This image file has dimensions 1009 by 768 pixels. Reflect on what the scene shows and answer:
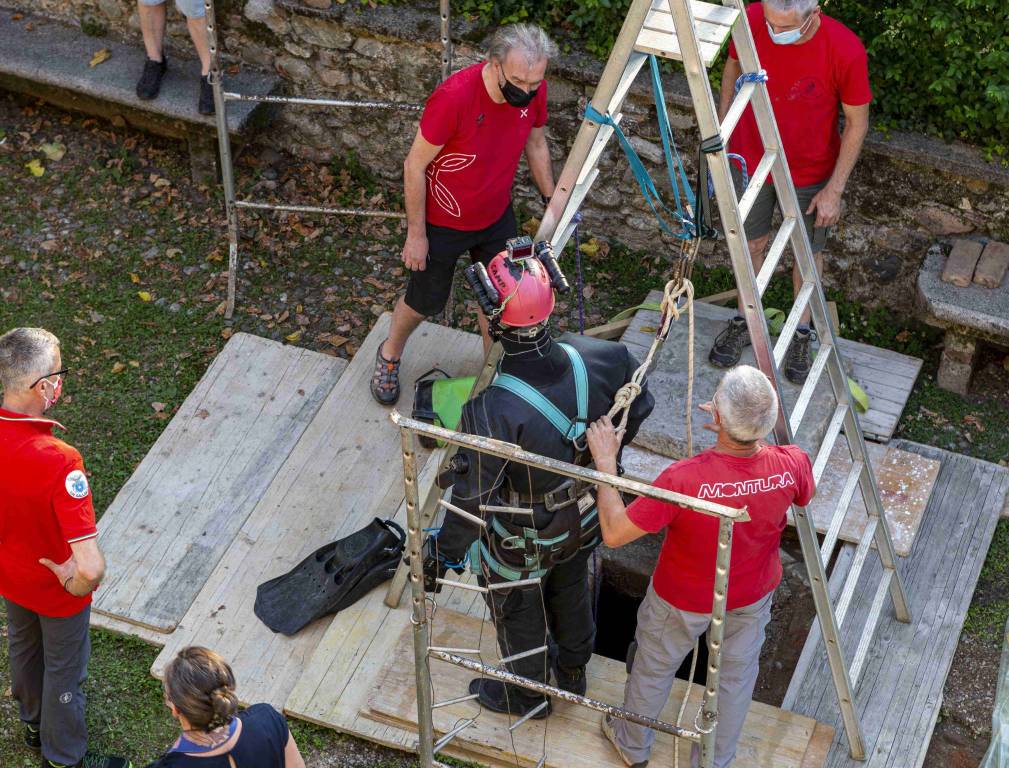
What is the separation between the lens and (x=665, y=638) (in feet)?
14.1

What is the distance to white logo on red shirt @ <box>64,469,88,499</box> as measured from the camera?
13.8 feet

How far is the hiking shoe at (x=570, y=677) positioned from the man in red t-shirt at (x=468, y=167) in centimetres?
192

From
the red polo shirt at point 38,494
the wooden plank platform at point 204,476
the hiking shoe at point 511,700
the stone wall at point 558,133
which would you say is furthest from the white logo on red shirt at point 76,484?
the stone wall at point 558,133

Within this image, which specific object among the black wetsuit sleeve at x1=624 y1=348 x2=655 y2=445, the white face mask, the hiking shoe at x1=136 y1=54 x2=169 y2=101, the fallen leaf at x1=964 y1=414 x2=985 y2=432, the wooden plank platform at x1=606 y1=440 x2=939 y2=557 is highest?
the white face mask

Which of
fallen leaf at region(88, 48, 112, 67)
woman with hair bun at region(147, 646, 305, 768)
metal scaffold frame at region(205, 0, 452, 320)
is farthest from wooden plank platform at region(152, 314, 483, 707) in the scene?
fallen leaf at region(88, 48, 112, 67)

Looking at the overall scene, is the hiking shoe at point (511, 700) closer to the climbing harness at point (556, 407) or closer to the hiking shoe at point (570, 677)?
the hiking shoe at point (570, 677)

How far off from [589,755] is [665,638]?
0.72m

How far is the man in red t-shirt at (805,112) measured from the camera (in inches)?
216

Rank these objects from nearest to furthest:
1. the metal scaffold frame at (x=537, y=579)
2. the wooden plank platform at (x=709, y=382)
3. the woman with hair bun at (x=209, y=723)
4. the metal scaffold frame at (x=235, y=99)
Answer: the metal scaffold frame at (x=537, y=579), the woman with hair bun at (x=209, y=723), the wooden plank platform at (x=709, y=382), the metal scaffold frame at (x=235, y=99)

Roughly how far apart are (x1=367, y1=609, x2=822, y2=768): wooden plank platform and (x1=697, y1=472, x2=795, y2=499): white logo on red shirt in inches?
48.7

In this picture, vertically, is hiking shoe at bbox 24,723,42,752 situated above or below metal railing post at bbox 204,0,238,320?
below

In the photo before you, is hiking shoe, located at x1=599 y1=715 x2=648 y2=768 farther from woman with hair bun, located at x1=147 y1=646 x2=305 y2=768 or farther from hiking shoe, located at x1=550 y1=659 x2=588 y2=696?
woman with hair bun, located at x1=147 y1=646 x2=305 y2=768

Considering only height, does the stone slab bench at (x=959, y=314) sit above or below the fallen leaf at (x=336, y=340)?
above

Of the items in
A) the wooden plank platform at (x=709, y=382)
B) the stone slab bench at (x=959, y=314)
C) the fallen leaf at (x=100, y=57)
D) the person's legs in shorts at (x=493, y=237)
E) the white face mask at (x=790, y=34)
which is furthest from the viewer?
the fallen leaf at (x=100, y=57)
